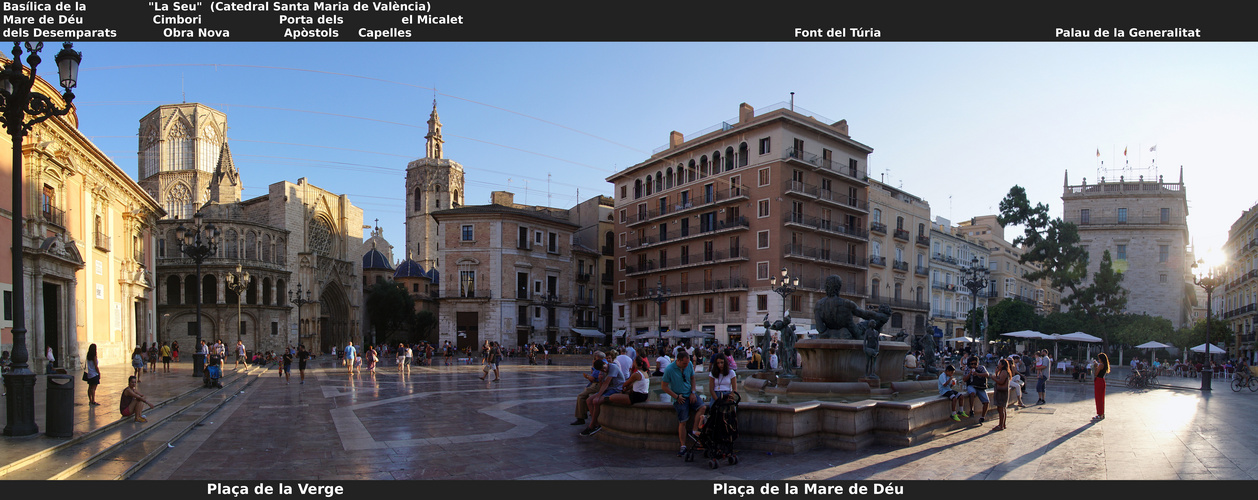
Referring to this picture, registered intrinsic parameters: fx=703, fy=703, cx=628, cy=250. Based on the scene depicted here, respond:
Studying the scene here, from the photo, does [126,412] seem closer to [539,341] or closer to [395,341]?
[539,341]

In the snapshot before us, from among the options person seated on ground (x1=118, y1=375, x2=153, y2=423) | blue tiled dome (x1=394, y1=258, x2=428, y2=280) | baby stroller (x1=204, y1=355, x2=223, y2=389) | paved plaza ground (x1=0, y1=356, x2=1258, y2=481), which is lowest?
baby stroller (x1=204, y1=355, x2=223, y2=389)

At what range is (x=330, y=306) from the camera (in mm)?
63562

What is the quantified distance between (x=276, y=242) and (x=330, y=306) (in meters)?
10.6

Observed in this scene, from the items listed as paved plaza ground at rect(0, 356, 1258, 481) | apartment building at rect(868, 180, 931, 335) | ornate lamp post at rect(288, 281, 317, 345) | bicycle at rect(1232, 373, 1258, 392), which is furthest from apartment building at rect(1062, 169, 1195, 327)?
ornate lamp post at rect(288, 281, 317, 345)

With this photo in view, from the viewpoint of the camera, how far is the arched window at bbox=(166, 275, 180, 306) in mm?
49594

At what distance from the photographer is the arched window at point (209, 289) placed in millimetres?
50688

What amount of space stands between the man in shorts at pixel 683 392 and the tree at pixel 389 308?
193 ft

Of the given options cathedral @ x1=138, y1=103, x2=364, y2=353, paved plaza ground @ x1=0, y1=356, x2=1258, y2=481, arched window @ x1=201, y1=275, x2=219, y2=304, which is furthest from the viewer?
arched window @ x1=201, y1=275, x2=219, y2=304

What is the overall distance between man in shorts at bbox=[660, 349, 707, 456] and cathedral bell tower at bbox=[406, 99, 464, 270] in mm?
84725

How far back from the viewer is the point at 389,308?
6350cm

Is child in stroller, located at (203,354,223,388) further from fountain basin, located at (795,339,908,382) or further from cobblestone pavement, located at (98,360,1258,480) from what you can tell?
fountain basin, located at (795,339,908,382)

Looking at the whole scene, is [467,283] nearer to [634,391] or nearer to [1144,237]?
[634,391]

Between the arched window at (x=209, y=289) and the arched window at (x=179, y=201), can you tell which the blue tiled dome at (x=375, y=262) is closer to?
the arched window at (x=179, y=201)
